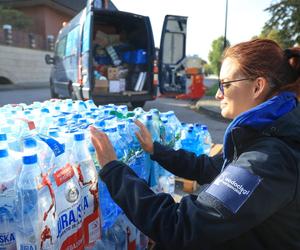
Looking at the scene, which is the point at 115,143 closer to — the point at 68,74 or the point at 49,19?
the point at 68,74

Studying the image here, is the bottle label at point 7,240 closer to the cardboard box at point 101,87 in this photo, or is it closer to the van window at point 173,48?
the cardboard box at point 101,87

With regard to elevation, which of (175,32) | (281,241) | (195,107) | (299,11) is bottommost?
(195,107)

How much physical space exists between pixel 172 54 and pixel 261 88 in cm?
786

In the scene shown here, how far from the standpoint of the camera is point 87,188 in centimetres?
155

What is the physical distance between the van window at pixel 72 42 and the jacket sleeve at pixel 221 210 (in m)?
6.78

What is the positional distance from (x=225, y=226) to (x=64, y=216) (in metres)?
0.67

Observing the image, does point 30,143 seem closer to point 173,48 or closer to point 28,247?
point 28,247

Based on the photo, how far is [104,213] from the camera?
1768mm

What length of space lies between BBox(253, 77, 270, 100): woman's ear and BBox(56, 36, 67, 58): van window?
27.9 feet

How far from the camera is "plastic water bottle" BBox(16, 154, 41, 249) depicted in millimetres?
1251

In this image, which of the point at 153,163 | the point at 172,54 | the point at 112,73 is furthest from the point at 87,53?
the point at 153,163

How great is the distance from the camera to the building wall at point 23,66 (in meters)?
22.2

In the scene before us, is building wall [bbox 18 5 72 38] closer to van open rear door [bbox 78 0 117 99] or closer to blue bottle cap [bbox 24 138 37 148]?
van open rear door [bbox 78 0 117 99]

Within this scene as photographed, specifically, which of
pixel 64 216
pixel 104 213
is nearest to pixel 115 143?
pixel 104 213
